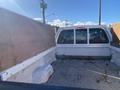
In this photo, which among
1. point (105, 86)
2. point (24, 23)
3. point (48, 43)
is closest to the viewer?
point (105, 86)

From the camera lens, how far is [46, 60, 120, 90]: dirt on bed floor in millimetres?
3855

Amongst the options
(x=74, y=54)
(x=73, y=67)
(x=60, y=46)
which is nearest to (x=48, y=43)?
(x=60, y=46)

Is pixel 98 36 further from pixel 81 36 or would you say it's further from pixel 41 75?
pixel 41 75

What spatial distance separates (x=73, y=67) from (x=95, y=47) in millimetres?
1375

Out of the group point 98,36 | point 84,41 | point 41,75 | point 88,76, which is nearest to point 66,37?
point 84,41

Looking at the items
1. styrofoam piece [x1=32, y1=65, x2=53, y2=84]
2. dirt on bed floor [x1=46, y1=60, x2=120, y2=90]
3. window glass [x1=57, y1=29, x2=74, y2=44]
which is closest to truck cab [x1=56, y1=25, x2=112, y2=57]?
window glass [x1=57, y1=29, x2=74, y2=44]

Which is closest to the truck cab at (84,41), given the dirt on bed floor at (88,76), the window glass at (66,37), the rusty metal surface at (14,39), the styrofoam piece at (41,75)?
the window glass at (66,37)

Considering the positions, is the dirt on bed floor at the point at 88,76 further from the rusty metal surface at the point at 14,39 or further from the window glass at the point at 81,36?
the window glass at the point at 81,36

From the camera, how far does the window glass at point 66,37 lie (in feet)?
21.4

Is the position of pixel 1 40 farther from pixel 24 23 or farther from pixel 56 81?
pixel 56 81

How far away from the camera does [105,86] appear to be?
12.3ft

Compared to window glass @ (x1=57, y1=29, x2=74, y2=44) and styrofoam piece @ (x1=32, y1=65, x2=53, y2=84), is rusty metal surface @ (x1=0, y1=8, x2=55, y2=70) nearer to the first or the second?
styrofoam piece @ (x1=32, y1=65, x2=53, y2=84)

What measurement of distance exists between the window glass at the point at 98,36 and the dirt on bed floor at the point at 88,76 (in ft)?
2.61

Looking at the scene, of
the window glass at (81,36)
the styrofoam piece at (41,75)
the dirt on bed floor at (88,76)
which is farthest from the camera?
the window glass at (81,36)
